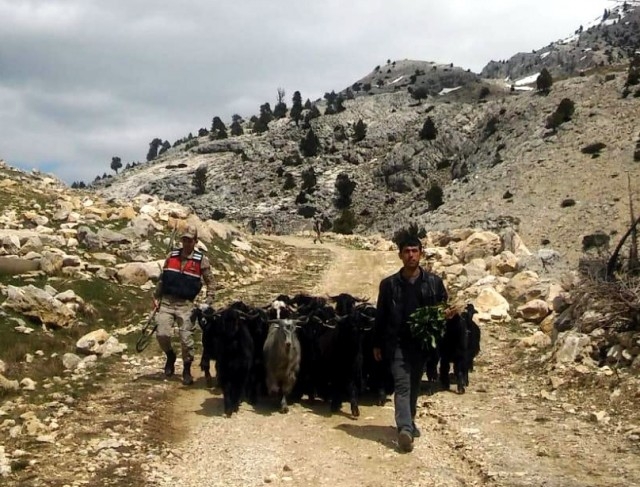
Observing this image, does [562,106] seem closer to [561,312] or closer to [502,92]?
[502,92]

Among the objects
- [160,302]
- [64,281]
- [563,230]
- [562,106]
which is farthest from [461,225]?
[160,302]

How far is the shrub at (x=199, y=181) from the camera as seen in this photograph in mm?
85938

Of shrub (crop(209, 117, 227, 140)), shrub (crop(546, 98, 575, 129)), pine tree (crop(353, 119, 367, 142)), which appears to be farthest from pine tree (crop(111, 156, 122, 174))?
shrub (crop(546, 98, 575, 129))

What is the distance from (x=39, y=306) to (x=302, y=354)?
5.89 m

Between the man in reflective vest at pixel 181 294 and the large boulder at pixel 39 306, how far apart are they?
3291mm

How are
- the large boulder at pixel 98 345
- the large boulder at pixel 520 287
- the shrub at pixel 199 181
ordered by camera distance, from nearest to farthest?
the large boulder at pixel 98 345 < the large boulder at pixel 520 287 < the shrub at pixel 199 181

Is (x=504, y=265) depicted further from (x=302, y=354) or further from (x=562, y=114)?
(x=562, y=114)

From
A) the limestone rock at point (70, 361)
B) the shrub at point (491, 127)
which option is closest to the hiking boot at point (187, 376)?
the limestone rock at point (70, 361)

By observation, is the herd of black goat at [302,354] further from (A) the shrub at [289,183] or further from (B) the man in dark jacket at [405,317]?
(A) the shrub at [289,183]

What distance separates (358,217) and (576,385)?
64.6 meters

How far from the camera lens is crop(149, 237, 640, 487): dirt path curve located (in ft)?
21.7

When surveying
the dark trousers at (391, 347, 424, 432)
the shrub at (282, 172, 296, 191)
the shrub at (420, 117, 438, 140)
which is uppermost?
the shrub at (420, 117, 438, 140)

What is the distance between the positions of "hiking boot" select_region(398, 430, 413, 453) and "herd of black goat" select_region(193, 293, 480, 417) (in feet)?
5.61

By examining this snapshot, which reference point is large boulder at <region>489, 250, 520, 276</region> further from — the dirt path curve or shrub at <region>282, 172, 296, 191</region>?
shrub at <region>282, 172, 296, 191</region>
